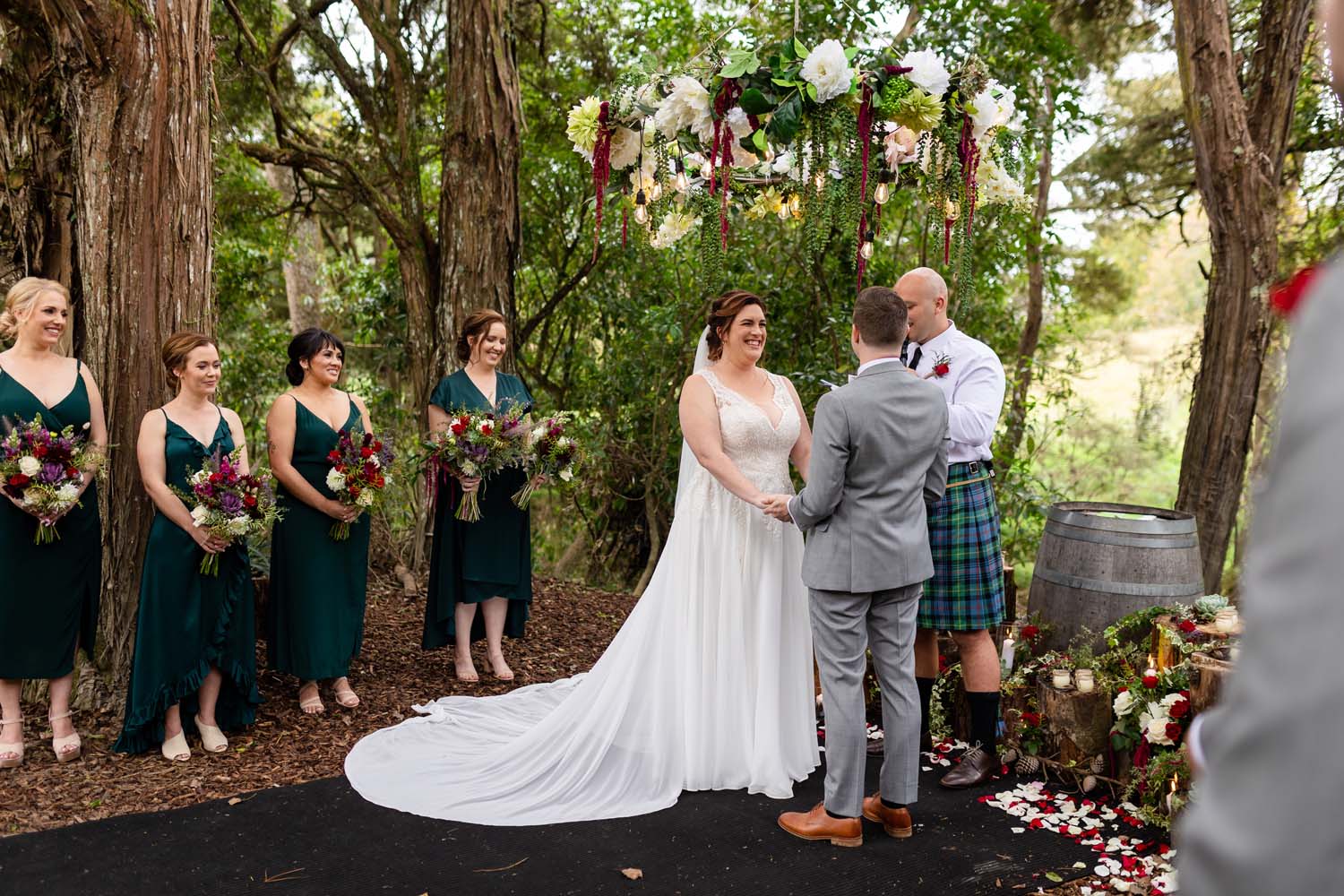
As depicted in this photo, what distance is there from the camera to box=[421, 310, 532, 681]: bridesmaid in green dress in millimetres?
5473

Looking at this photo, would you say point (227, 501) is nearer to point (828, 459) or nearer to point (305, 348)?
point (305, 348)

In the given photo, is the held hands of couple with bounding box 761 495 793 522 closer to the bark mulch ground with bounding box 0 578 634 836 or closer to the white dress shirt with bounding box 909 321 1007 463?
the white dress shirt with bounding box 909 321 1007 463

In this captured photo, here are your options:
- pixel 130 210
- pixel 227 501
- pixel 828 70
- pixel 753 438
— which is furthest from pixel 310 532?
pixel 828 70

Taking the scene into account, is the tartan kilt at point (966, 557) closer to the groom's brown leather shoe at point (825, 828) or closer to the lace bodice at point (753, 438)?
the lace bodice at point (753, 438)

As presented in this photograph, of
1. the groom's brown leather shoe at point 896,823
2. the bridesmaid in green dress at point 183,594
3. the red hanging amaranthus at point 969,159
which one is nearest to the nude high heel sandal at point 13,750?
the bridesmaid in green dress at point 183,594

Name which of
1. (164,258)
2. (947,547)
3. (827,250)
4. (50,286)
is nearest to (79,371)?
(50,286)

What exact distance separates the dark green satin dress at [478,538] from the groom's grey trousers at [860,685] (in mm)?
2319

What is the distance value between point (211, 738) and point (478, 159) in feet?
13.8

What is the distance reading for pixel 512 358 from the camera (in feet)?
23.9

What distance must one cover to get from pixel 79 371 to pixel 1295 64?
751 centimetres

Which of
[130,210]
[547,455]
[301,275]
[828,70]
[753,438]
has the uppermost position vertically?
[301,275]

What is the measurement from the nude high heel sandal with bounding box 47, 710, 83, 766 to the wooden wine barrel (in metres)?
4.58

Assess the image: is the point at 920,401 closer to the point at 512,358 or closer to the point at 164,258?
the point at 164,258

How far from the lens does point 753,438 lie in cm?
437
